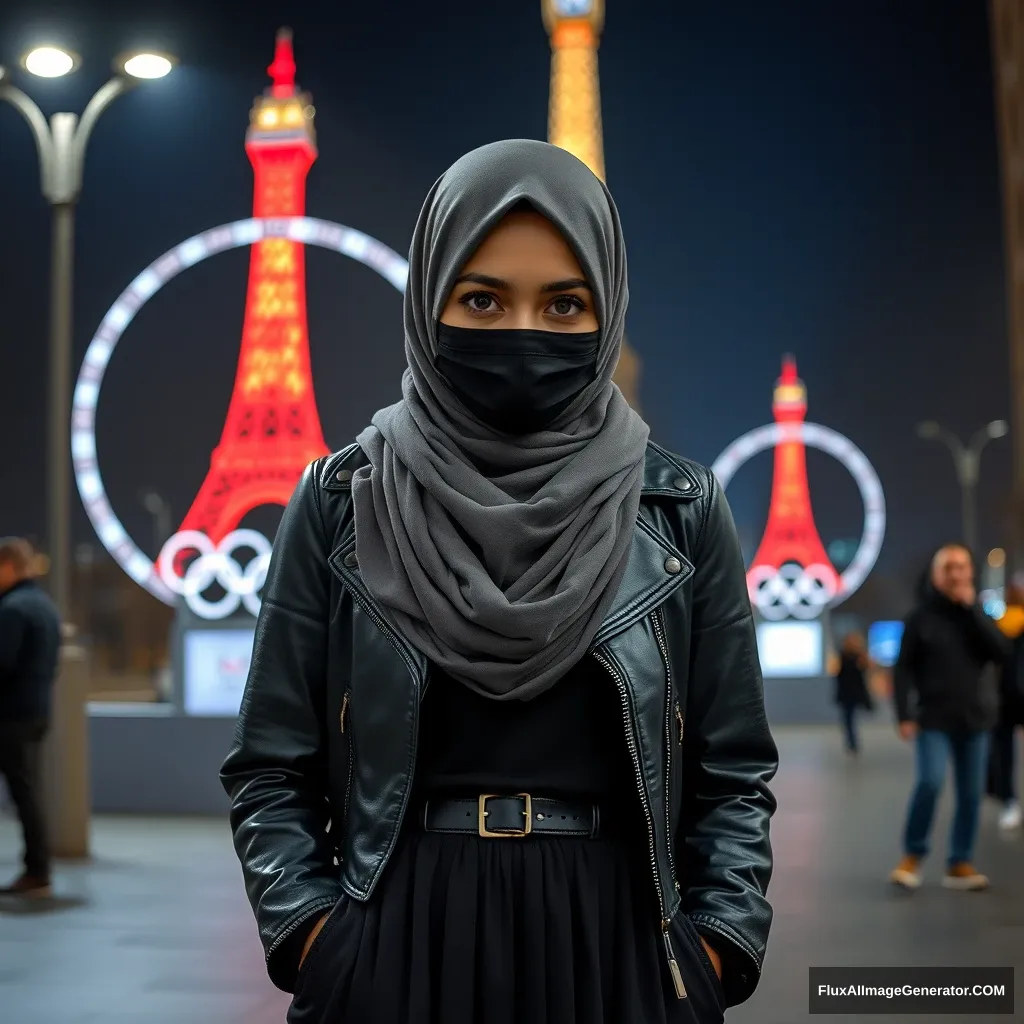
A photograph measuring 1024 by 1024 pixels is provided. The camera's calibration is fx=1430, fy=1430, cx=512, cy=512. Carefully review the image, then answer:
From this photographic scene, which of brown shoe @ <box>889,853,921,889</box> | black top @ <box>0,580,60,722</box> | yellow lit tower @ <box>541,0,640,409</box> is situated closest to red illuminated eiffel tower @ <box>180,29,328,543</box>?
black top @ <box>0,580,60,722</box>

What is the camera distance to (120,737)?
11.7 m

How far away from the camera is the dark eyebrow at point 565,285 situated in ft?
A: 6.47

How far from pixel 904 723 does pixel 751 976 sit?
648cm

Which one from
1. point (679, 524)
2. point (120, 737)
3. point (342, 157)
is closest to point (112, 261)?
point (342, 157)

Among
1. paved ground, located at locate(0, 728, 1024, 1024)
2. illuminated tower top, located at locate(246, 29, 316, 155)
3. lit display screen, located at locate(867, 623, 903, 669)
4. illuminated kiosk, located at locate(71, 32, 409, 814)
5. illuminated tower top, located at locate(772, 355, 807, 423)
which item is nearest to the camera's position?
paved ground, located at locate(0, 728, 1024, 1024)

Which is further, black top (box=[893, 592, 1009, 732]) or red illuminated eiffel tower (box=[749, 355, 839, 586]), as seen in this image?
red illuminated eiffel tower (box=[749, 355, 839, 586])

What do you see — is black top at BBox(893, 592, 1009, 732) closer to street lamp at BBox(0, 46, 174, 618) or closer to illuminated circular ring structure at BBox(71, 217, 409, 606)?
street lamp at BBox(0, 46, 174, 618)

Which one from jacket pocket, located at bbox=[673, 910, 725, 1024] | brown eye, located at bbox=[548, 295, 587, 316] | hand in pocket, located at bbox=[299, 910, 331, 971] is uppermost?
brown eye, located at bbox=[548, 295, 587, 316]

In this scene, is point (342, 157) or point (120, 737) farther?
point (342, 157)

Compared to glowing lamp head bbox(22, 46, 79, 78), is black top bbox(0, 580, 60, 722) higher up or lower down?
lower down

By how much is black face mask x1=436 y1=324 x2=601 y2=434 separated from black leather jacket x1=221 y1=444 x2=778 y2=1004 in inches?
8.3

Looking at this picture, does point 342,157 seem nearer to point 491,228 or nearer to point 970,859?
point 970,859

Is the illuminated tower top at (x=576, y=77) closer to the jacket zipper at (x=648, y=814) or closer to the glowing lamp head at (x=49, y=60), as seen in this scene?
the glowing lamp head at (x=49, y=60)

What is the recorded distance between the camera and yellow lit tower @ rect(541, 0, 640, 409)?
161ft
